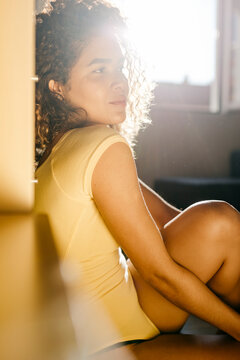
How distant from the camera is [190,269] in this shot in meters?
0.90

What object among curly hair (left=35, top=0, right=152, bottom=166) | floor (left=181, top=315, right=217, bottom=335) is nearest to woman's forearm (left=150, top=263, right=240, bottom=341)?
curly hair (left=35, top=0, right=152, bottom=166)

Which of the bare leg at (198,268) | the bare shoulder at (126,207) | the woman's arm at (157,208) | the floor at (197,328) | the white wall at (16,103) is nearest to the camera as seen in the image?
the white wall at (16,103)

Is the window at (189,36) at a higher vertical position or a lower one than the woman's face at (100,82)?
higher

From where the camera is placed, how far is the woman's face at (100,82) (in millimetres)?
922

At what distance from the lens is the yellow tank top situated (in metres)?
0.76

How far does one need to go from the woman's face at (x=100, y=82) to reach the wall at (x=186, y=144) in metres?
2.28

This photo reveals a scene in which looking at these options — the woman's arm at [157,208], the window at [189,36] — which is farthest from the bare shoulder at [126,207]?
the window at [189,36]

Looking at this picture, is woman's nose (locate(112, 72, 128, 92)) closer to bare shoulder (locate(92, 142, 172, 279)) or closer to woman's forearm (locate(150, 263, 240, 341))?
bare shoulder (locate(92, 142, 172, 279))

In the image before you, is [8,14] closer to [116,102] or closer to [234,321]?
[116,102]

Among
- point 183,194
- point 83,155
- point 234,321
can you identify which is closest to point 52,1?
point 83,155

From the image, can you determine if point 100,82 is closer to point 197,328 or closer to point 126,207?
point 126,207

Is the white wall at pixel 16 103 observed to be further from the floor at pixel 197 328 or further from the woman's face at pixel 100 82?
the floor at pixel 197 328

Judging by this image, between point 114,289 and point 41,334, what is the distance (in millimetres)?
457

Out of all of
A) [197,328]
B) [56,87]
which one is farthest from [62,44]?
[197,328]
